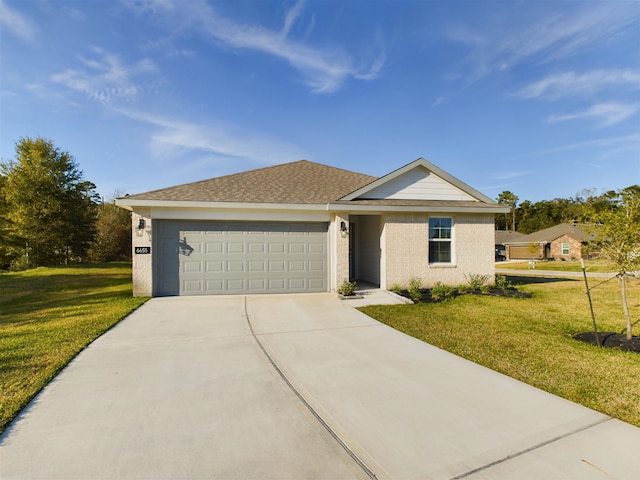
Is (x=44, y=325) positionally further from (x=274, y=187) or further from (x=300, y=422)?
(x=274, y=187)

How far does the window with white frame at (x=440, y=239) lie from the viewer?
36.7 feet

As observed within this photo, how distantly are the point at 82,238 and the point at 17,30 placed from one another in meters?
21.6

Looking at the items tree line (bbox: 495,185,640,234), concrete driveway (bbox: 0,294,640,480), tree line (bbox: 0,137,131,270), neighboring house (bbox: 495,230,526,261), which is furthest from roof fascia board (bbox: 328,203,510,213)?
tree line (bbox: 495,185,640,234)

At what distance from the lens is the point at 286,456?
8.27 feet

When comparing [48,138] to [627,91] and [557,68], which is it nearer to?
[557,68]

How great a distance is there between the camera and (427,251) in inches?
433

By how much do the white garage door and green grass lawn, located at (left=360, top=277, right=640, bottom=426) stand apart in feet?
10.2

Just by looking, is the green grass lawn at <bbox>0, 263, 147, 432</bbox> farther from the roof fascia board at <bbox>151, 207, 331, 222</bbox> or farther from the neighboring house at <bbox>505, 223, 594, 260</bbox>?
the neighboring house at <bbox>505, 223, 594, 260</bbox>

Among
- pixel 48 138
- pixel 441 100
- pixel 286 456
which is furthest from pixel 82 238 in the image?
pixel 286 456

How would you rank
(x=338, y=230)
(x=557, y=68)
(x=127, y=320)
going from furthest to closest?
(x=557, y=68)
(x=338, y=230)
(x=127, y=320)

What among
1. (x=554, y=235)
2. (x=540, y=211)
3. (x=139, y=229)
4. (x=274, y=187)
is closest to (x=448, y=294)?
(x=274, y=187)

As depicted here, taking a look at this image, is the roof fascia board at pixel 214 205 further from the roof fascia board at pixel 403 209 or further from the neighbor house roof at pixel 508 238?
the neighbor house roof at pixel 508 238

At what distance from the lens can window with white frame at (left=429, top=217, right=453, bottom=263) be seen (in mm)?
11198

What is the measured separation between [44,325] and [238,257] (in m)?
4.96
